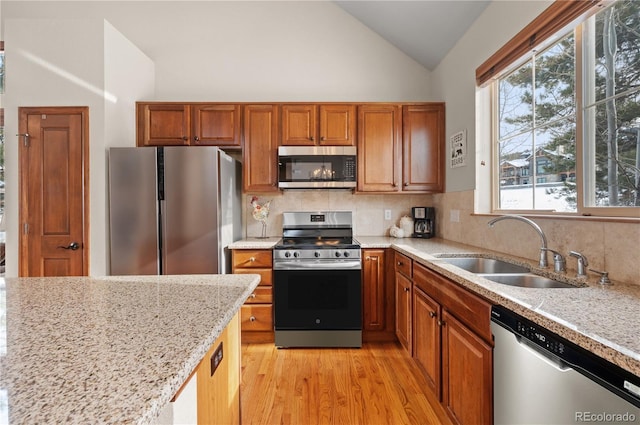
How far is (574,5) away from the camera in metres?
1.52

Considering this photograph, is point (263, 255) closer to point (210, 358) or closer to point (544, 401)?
point (210, 358)

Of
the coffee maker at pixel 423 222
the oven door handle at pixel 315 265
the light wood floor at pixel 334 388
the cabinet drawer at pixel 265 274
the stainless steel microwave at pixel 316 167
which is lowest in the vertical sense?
the light wood floor at pixel 334 388

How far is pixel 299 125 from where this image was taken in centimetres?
303

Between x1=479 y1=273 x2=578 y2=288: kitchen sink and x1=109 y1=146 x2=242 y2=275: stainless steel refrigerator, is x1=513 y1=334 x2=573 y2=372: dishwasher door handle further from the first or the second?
x1=109 y1=146 x2=242 y2=275: stainless steel refrigerator

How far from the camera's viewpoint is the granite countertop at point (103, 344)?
0.49 m

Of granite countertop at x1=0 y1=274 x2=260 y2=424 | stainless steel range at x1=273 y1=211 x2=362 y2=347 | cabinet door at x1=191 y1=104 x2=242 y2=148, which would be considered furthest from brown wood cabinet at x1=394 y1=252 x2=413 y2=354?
cabinet door at x1=191 y1=104 x2=242 y2=148

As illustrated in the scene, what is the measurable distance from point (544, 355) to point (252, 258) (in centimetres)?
220

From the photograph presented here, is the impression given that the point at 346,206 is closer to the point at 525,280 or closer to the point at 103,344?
the point at 525,280

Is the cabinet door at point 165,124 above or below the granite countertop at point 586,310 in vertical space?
above

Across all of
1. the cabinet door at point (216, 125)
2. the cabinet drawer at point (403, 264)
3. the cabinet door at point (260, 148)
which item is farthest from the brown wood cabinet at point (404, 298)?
the cabinet door at point (216, 125)

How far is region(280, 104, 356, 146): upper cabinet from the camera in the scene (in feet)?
9.93

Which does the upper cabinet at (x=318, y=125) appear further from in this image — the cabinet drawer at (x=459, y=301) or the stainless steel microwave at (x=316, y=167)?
the cabinet drawer at (x=459, y=301)

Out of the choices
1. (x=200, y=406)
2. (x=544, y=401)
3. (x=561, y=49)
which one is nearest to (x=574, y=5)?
(x=561, y=49)

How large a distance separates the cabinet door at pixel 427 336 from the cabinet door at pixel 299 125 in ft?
5.56
